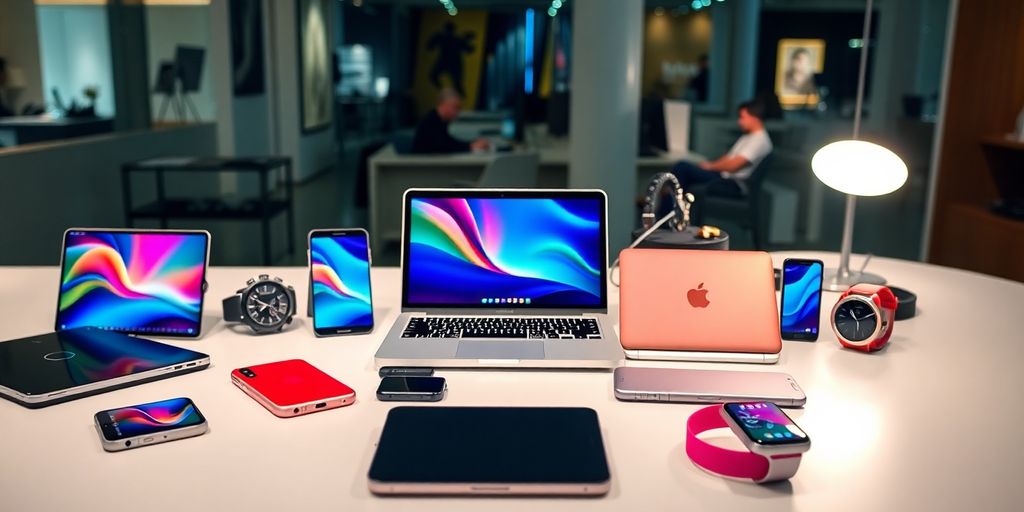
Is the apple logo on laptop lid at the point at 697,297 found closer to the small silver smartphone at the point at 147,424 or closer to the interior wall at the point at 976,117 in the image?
the small silver smartphone at the point at 147,424

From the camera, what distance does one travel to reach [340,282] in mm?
1898

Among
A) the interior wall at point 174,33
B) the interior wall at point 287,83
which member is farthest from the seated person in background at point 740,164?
the interior wall at point 287,83

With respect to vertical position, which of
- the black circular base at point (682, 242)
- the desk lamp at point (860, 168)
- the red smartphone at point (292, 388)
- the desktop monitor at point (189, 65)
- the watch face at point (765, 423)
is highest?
the desktop monitor at point (189, 65)

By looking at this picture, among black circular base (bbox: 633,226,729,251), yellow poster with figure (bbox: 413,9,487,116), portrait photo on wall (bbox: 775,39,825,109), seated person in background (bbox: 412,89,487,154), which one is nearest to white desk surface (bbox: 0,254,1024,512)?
black circular base (bbox: 633,226,729,251)

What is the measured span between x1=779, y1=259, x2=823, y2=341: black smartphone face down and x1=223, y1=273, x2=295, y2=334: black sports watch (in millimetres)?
1087

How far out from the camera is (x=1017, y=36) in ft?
15.8

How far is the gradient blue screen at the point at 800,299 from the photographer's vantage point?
1828 mm

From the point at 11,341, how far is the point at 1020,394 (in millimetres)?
1958

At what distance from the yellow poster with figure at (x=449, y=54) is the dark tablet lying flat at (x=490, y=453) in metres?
17.5

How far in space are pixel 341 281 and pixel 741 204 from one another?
455 cm

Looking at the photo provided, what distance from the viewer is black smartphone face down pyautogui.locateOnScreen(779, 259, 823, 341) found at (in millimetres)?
1827

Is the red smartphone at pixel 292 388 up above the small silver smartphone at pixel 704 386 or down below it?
below

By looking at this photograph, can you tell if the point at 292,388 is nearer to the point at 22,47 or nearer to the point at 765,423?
the point at 765,423

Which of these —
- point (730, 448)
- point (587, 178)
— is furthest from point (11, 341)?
point (587, 178)
